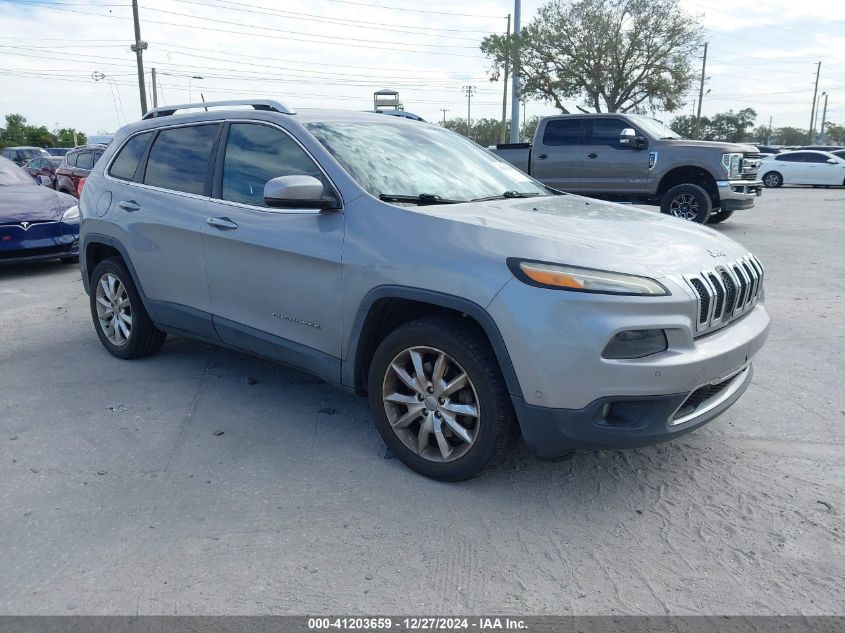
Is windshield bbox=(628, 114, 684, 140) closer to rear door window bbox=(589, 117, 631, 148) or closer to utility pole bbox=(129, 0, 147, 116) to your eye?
rear door window bbox=(589, 117, 631, 148)

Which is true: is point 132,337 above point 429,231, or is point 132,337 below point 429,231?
below

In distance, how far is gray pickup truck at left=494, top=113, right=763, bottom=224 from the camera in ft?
39.3

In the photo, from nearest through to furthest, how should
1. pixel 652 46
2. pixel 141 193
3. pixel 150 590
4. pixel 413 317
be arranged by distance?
pixel 150 590 < pixel 413 317 < pixel 141 193 < pixel 652 46

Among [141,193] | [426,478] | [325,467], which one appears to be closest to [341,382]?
[325,467]

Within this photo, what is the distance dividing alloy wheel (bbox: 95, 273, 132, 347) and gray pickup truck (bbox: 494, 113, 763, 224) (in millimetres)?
9352

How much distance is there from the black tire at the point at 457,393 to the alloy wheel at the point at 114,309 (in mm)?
2574

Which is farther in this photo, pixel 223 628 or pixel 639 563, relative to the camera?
pixel 639 563

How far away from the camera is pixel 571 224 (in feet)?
11.3

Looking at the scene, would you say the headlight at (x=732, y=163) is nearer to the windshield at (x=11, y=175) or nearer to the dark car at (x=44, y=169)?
the windshield at (x=11, y=175)

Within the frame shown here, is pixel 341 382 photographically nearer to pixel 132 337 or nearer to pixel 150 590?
pixel 150 590

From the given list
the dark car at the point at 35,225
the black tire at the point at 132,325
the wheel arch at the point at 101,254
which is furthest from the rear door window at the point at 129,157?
the dark car at the point at 35,225

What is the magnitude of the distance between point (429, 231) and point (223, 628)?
1.83 meters

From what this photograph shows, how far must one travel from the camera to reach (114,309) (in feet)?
17.4

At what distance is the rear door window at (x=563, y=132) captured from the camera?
1307cm
